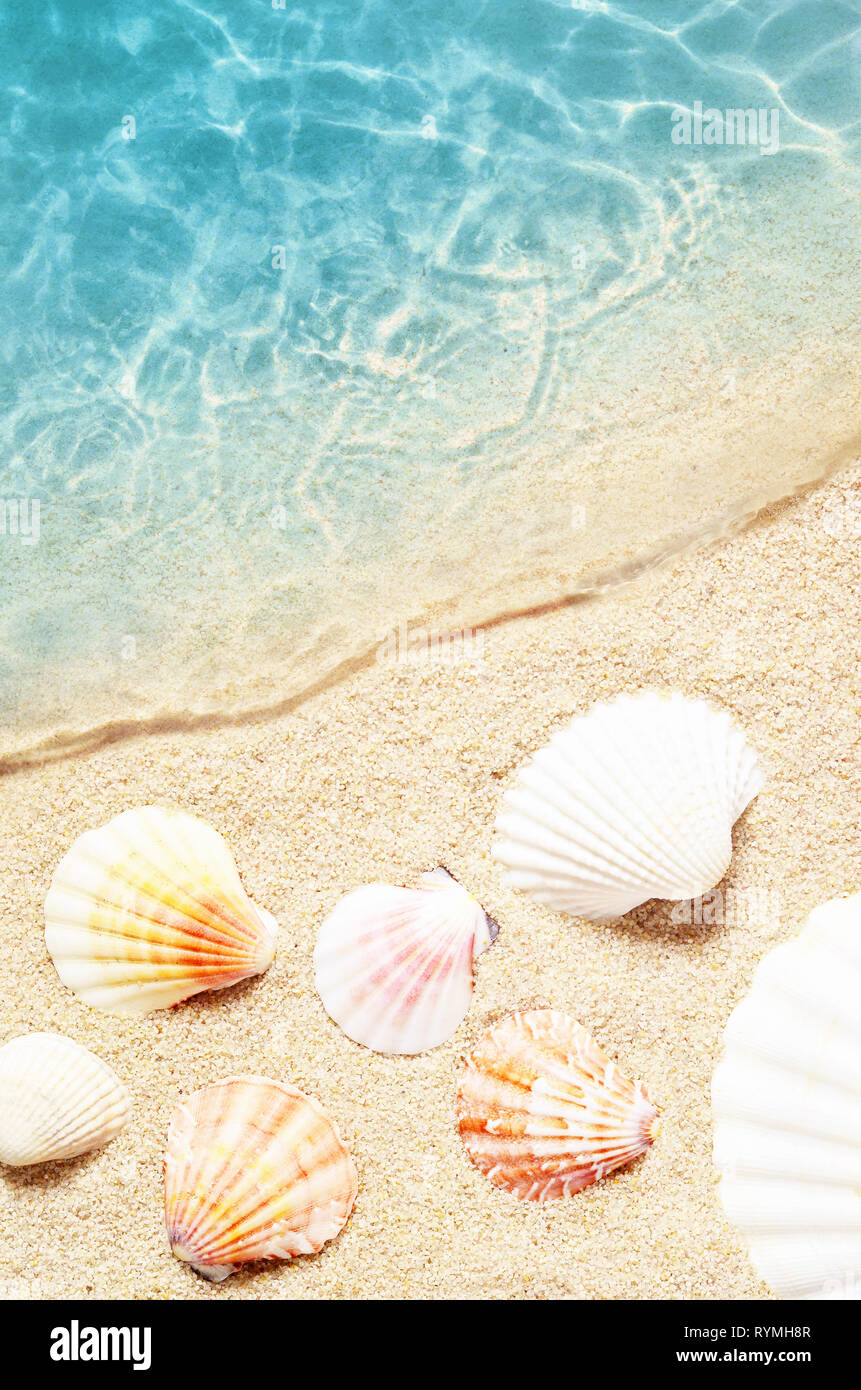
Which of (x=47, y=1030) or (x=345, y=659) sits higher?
(x=345, y=659)

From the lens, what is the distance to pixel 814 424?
150 inches

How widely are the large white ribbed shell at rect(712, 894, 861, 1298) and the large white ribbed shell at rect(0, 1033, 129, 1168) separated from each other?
2084mm

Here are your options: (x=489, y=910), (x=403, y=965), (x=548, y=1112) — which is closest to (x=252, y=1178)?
(x=403, y=965)

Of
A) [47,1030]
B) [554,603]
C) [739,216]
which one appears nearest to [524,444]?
[554,603]

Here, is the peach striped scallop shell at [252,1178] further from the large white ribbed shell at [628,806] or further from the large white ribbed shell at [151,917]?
the large white ribbed shell at [628,806]

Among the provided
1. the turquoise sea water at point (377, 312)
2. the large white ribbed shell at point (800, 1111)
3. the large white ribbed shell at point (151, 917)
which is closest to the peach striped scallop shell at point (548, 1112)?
the large white ribbed shell at point (800, 1111)

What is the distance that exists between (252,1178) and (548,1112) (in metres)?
1.02

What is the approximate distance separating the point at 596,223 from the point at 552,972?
112 inches

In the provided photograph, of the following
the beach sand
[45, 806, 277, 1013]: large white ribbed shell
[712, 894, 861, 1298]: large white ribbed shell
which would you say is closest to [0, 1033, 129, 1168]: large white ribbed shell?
the beach sand

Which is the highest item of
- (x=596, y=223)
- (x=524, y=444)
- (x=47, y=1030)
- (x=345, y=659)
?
(x=596, y=223)

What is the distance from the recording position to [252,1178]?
340 centimetres

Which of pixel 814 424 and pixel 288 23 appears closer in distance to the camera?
pixel 814 424

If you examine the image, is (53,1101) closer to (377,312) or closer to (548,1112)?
(548,1112)

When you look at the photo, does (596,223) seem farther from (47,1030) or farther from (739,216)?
(47,1030)
